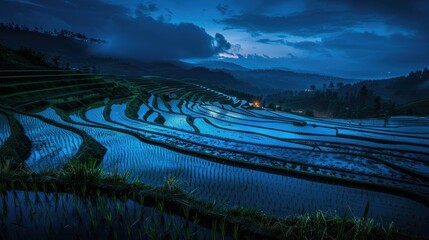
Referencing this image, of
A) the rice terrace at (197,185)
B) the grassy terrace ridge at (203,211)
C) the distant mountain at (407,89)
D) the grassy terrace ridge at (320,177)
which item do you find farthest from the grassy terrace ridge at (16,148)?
the distant mountain at (407,89)

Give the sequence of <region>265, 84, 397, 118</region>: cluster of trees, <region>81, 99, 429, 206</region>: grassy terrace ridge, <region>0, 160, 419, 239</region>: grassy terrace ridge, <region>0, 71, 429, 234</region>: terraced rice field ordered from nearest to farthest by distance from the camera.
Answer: <region>0, 160, 419, 239</region>: grassy terrace ridge → <region>0, 71, 429, 234</region>: terraced rice field → <region>81, 99, 429, 206</region>: grassy terrace ridge → <region>265, 84, 397, 118</region>: cluster of trees

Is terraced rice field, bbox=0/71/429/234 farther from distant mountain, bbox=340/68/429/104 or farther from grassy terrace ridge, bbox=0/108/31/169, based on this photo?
distant mountain, bbox=340/68/429/104

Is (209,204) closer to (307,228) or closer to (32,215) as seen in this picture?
(307,228)

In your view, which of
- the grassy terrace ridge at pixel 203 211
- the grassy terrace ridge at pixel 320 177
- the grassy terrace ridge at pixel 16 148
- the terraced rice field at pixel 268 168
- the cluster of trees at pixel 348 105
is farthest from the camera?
the cluster of trees at pixel 348 105

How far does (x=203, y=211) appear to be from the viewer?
5586mm

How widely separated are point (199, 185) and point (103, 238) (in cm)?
487

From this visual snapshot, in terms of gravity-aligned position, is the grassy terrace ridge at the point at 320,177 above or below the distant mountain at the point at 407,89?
below

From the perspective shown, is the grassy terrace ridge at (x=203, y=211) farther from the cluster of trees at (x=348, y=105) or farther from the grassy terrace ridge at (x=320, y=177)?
the cluster of trees at (x=348, y=105)

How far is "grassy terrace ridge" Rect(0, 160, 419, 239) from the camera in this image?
4820 mm

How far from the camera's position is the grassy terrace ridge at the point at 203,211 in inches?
190

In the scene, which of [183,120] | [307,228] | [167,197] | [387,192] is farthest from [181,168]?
[183,120]

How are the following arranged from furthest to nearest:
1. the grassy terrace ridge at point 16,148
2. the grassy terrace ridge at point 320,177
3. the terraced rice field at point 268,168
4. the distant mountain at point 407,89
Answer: the distant mountain at point 407,89, the grassy terrace ridge at point 320,177, the grassy terrace ridge at point 16,148, the terraced rice field at point 268,168

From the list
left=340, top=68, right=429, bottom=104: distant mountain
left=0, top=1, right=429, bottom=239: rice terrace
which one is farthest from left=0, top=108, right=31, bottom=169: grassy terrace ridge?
left=340, top=68, right=429, bottom=104: distant mountain

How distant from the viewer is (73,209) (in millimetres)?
5430
